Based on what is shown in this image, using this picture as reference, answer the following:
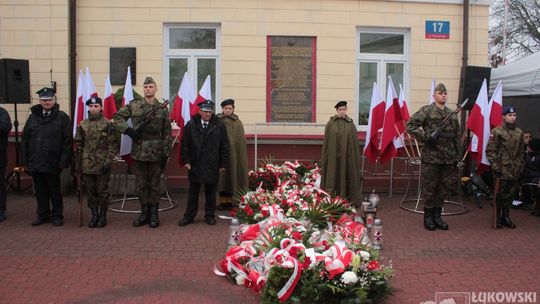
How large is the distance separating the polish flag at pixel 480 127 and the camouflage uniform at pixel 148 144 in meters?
4.54

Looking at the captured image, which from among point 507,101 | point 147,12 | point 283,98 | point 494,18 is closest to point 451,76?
point 507,101

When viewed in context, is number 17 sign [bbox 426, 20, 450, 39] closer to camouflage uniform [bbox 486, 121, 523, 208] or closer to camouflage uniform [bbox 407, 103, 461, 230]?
camouflage uniform [bbox 486, 121, 523, 208]

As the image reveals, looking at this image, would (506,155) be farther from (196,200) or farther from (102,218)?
(102,218)

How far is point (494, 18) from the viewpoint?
27.0 metres

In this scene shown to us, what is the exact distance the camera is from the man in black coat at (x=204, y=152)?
758 cm

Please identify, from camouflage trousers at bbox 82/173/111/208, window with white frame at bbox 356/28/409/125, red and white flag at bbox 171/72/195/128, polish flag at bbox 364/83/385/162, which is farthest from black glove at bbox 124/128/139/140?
window with white frame at bbox 356/28/409/125

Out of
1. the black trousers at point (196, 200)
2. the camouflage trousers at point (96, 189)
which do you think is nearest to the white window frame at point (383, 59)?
the black trousers at point (196, 200)

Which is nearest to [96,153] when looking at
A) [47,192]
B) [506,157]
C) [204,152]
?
[47,192]

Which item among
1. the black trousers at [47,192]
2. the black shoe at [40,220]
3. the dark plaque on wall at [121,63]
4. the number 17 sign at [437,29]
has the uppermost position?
the number 17 sign at [437,29]

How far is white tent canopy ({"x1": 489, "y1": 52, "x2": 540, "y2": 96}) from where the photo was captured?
9859 mm

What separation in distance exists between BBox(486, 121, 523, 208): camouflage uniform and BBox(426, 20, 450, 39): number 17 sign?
3.48 m

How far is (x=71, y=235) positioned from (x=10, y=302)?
2407 millimetres

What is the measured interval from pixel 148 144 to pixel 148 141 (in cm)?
4

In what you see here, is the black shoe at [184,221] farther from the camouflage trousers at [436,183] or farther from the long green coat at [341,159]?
the camouflage trousers at [436,183]
